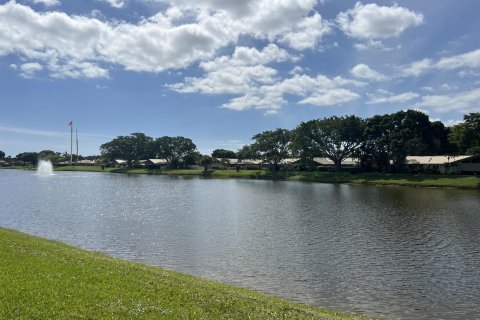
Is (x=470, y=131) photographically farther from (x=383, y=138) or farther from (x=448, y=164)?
(x=383, y=138)

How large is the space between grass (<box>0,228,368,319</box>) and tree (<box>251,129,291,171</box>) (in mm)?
132751

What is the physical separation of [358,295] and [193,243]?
14.2m

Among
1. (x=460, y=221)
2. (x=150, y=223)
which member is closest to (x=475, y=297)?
(x=460, y=221)

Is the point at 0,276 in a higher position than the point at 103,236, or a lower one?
higher

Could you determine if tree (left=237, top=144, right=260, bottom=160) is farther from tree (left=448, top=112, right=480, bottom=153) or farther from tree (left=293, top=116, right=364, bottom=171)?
tree (left=448, top=112, right=480, bottom=153)

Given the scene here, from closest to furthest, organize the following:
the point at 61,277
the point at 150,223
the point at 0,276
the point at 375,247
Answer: the point at 0,276
the point at 61,277
the point at 375,247
the point at 150,223

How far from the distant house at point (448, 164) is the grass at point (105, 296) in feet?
336

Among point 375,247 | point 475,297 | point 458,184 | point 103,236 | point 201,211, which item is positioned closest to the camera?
point 475,297

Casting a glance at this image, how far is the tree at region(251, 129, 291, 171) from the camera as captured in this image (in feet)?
485

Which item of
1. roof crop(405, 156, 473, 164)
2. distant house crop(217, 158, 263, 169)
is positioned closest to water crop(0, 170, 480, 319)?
roof crop(405, 156, 473, 164)

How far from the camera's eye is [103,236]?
32625mm

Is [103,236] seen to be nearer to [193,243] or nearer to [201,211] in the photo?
[193,243]

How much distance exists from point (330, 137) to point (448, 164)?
1367 inches

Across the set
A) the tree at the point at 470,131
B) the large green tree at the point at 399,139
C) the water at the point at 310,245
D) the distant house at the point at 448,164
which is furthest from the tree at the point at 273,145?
the water at the point at 310,245
